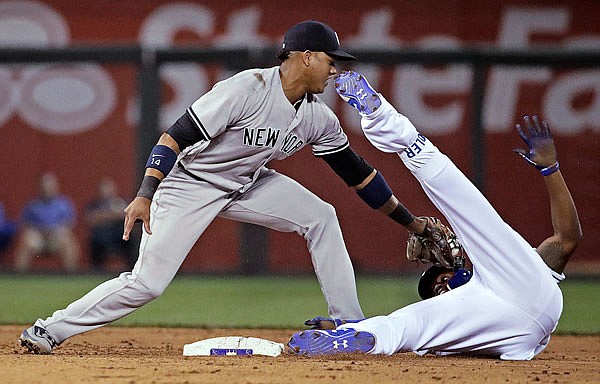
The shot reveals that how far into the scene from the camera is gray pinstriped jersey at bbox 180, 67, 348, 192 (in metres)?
4.53

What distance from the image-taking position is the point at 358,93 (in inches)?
168

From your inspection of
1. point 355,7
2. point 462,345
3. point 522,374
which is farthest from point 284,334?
point 355,7

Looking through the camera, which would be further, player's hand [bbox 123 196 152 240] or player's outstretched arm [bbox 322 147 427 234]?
player's outstretched arm [bbox 322 147 427 234]

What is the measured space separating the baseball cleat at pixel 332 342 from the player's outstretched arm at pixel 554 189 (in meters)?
0.93

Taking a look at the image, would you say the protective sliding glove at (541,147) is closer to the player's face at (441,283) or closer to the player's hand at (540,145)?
the player's hand at (540,145)

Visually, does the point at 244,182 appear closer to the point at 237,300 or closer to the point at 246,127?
the point at 246,127

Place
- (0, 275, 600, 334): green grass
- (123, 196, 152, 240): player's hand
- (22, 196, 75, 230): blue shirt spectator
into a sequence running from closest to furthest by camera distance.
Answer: (123, 196, 152, 240): player's hand
(0, 275, 600, 334): green grass
(22, 196, 75, 230): blue shirt spectator

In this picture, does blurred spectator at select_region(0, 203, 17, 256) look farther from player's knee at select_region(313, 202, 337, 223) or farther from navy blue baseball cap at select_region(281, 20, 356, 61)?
navy blue baseball cap at select_region(281, 20, 356, 61)

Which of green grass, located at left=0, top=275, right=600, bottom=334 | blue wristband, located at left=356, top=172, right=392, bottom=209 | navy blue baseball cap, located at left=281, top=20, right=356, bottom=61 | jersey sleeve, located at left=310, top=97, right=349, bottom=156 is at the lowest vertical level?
green grass, located at left=0, top=275, right=600, bottom=334

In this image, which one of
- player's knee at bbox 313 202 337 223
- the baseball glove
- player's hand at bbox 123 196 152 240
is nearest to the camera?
player's hand at bbox 123 196 152 240

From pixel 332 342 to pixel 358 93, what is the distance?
109 centimetres

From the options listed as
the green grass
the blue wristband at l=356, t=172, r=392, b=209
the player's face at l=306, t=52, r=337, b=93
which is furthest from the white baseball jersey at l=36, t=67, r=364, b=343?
the green grass

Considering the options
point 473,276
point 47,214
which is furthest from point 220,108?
point 47,214

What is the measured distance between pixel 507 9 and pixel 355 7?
85.2 inches
